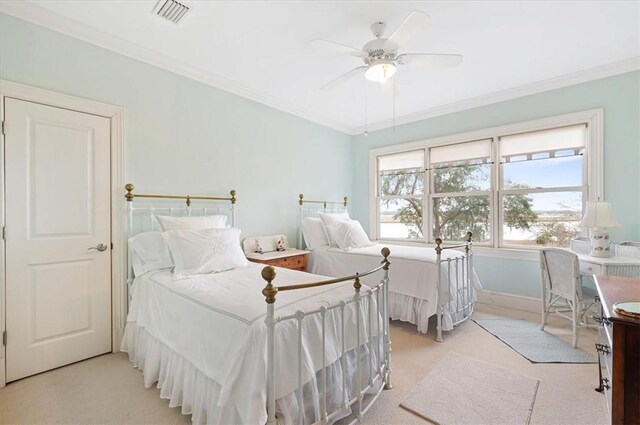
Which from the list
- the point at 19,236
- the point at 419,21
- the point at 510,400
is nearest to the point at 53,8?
the point at 19,236

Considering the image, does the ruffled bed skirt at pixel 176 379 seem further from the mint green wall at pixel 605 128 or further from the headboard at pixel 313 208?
the mint green wall at pixel 605 128

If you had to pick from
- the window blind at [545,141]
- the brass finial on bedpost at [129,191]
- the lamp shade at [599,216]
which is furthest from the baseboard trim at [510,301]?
the brass finial on bedpost at [129,191]

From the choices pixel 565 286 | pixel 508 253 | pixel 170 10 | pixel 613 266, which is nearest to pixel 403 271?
pixel 565 286

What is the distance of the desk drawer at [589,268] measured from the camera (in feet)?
8.86

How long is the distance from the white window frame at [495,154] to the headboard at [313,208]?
52cm

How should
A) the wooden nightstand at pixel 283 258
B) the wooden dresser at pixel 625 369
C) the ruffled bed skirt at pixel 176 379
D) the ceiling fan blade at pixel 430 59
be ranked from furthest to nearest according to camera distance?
1. the wooden nightstand at pixel 283 258
2. the ceiling fan blade at pixel 430 59
3. the ruffled bed skirt at pixel 176 379
4. the wooden dresser at pixel 625 369

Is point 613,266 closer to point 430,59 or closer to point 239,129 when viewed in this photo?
point 430,59

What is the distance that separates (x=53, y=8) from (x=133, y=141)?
1.07 meters

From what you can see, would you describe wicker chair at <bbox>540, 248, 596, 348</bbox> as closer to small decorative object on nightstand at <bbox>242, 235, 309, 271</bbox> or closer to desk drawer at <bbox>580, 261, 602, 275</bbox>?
desk drawer at <bbox>580, 261, 602, 275</bbox>

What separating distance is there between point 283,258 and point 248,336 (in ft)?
7.08

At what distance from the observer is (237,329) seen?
1.50 metres

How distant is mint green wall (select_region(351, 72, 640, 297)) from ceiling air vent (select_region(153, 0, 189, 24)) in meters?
3.55

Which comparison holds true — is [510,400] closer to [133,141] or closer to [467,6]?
[467,6]

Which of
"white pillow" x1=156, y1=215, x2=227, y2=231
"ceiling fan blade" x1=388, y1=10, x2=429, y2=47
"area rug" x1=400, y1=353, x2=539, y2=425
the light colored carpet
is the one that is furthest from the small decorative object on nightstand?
"ceiling fan blade" x1=388, y1=10, x2=429, y2=47
